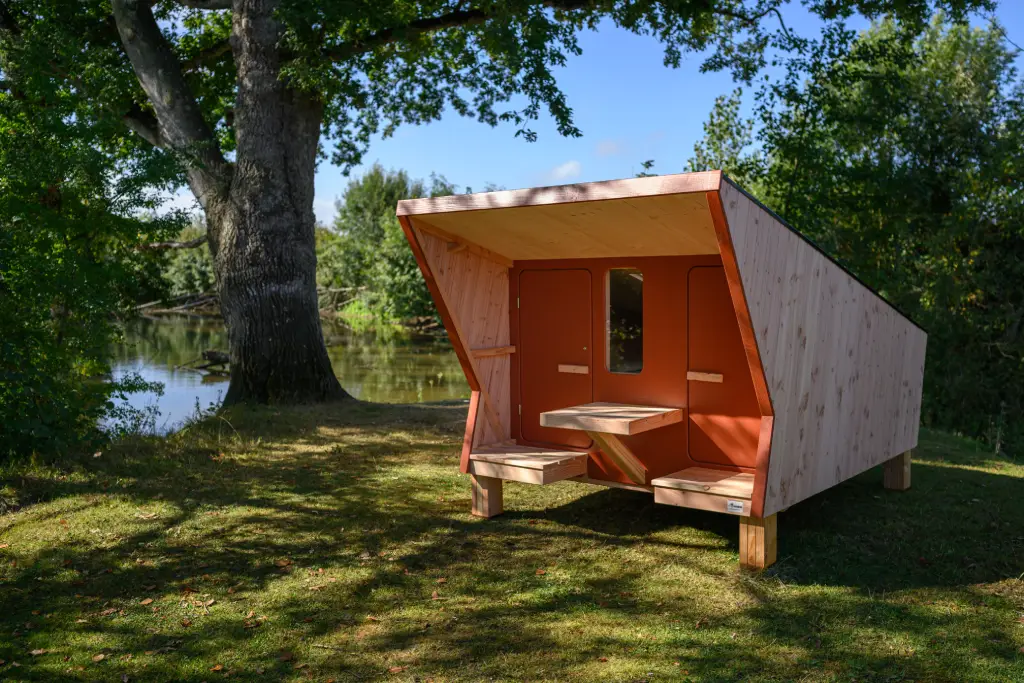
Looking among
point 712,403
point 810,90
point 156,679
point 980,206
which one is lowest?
point 156,679

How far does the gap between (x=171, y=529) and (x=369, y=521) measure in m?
1.49

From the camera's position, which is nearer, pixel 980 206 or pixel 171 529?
pixel 171 529

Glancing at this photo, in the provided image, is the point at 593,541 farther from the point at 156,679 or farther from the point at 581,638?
the point at 156,679

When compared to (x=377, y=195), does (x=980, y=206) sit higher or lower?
lower

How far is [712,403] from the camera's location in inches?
257

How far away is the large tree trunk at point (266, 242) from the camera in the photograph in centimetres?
1296

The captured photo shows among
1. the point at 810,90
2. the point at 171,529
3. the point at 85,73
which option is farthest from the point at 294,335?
the point at 810,90

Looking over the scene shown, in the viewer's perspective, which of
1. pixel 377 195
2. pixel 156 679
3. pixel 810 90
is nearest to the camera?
pixel 156 679

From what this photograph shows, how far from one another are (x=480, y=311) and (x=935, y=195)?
52.3 ft

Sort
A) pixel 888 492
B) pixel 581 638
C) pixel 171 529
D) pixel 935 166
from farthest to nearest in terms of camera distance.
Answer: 1. pixel 935 166
2. pixel 888 492
3. pixel 171 529
4. pixel 581 638

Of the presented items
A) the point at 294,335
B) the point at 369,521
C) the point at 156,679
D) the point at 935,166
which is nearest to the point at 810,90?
the point at 935,166

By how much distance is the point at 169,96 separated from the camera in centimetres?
1355

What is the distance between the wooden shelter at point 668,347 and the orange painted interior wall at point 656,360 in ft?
0.04

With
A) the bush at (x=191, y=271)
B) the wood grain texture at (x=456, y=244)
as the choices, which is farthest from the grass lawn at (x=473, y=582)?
the bush at (x=191, y=271)
